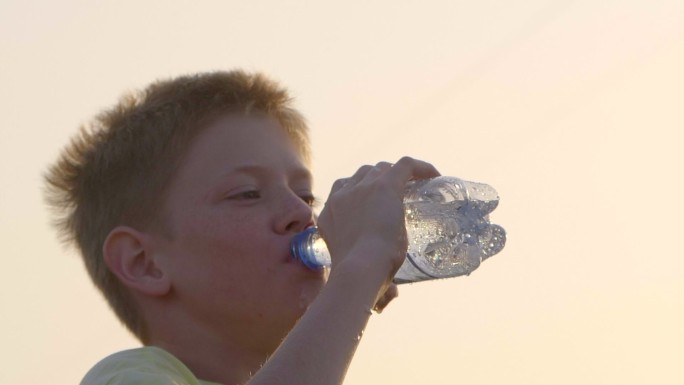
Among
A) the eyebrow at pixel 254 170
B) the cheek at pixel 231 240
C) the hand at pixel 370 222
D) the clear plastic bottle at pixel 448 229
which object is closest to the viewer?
the hand at pixel 370 222

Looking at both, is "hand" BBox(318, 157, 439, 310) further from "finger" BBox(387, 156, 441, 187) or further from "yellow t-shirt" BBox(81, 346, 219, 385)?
"yellow t-shirt" BBox(81, 346, 219, 385)

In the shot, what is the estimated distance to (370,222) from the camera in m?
3.70

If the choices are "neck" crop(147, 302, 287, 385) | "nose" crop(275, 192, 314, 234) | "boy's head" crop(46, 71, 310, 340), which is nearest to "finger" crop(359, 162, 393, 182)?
"nose" crop(275, 192, 314, 234)

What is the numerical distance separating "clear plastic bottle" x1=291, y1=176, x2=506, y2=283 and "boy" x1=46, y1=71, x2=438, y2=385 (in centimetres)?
26

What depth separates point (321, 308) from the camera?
3.54 m

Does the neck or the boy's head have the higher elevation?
the boy's head

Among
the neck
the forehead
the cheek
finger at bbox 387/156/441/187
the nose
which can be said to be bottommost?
the neck

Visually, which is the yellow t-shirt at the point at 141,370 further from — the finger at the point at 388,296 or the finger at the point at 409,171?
the finger at the point at 409,171

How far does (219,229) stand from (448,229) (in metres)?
0.83

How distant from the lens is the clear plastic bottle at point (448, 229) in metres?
4.54

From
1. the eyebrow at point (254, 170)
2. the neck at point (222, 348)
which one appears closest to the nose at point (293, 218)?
the eyebrow at point (254, 170)

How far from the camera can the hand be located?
364cm

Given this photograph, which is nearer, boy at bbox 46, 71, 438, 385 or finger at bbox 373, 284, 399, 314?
boy at bbox 46, 71, 438, 385

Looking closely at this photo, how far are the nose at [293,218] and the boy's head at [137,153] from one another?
1.45 feet
